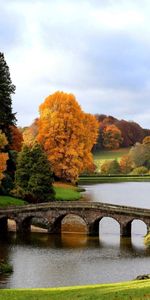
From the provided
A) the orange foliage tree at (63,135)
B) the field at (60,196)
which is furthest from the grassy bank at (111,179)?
the field at (60,196)

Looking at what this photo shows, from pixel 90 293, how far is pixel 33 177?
46.7 meters

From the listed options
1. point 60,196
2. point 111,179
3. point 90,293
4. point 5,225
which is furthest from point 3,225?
point 111,179

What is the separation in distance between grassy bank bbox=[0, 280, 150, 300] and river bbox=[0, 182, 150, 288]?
25.8ft

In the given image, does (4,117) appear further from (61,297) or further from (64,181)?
(61,297)

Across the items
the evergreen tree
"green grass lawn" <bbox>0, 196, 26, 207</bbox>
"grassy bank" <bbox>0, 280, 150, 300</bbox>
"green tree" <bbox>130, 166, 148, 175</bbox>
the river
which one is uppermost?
the evergreen tree

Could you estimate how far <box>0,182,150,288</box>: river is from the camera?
4469cm

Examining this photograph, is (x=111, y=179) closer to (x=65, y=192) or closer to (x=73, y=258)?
(x=65, y=192)

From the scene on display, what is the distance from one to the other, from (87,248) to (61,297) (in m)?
25.3

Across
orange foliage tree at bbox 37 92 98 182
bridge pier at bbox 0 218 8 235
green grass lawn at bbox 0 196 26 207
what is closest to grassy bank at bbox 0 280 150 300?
bridge pier at bbox 0 218 8 235

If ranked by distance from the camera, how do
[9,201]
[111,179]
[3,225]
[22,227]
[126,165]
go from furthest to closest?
[126,165], [111,179], [9,201], [3,225], [22,227]

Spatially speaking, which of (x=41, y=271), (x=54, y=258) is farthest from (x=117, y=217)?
(x=41, y=271)

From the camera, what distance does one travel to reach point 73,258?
52719 mm

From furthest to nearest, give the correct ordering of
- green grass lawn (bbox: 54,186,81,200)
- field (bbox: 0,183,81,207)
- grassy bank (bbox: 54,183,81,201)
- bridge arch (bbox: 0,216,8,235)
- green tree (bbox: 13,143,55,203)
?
grassy bank (bbox: 54,183,81,201), green grass lawn (bbox: 54,186,81,200), green tree (bbox: 13,143,55,203), field (bbox: 0,183,81,207), bridge arch (bbox: 0,216,8,235)

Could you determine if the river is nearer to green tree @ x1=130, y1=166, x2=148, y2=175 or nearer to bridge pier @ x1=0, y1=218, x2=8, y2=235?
bridge pier @ x1=0, y1=218, x2=8, y2=235
